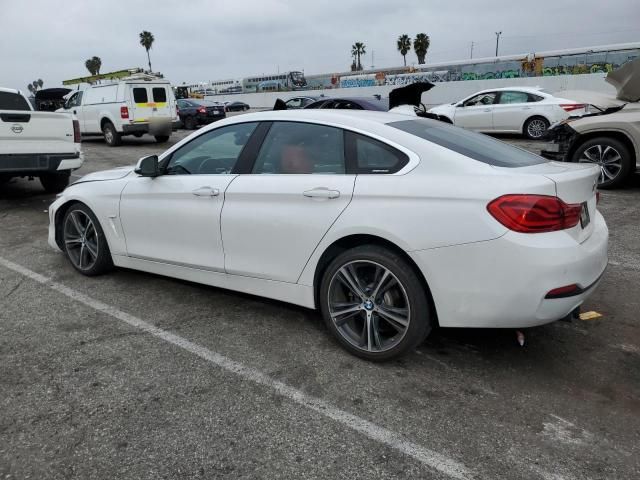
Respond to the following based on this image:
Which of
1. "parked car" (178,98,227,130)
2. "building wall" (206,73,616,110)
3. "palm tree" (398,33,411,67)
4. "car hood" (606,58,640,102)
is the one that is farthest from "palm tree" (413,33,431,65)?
"car hood" (606,58,640,102)

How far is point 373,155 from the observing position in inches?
125

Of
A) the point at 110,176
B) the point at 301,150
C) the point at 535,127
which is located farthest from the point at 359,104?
the point at 301,150

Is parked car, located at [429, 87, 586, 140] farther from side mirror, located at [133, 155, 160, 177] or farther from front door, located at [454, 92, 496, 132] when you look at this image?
side mirror, located at [133, 155, 160, 177]

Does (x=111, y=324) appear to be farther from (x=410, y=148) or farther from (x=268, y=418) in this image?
(x=410, y=148)

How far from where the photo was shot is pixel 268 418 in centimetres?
263

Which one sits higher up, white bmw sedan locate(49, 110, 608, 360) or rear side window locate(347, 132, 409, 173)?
rear side window locate(347, 132, 409, 173)

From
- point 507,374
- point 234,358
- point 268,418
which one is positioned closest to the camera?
point 268,418

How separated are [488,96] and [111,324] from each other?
1369 centimetres

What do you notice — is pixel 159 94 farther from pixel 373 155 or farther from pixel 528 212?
pixel 528 212

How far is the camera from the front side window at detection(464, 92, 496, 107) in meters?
14.8

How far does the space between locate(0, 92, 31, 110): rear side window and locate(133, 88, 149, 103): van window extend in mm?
8042

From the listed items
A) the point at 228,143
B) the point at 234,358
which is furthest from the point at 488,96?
the point at 234,358

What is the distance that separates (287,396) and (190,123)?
68.0ft

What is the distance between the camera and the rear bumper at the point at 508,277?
2627mm
